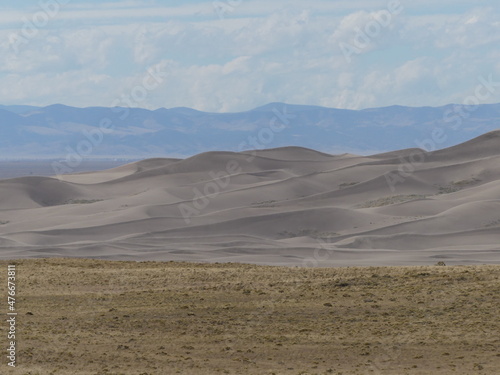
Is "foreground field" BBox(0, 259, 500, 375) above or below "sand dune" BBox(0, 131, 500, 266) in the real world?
below

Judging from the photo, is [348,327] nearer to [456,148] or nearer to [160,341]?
[160,341]

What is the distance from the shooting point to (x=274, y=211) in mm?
48469

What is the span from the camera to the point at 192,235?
42562 mm

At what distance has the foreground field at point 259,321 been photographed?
10.8 m

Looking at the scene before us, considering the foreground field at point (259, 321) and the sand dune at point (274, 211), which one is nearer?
the foreground field at point (259, 321)

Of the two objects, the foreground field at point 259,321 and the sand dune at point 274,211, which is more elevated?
the sand dune at point 274,211

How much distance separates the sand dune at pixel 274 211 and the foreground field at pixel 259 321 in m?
13.5

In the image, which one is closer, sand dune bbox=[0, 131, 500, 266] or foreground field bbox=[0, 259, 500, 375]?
foreground field bbox=[0, 259, 500, 375]

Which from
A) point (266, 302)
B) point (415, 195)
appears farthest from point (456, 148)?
point (266, 302)

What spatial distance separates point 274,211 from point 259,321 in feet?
117

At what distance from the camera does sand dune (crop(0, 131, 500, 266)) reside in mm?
35125

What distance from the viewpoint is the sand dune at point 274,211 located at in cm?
3512

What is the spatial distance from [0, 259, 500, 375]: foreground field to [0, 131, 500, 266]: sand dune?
530 inches

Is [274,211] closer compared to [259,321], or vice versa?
[259,321]
